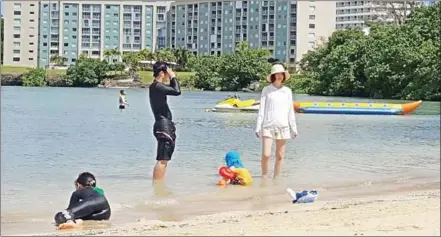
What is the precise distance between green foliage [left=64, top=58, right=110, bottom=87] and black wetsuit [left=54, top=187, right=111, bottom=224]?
8316 centimetres

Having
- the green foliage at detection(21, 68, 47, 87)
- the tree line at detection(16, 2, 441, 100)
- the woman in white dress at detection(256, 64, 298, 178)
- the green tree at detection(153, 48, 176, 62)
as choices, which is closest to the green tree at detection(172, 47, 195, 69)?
the green tree at detection(153, 48, 176, 62)

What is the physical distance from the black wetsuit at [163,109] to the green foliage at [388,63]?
1270 inches

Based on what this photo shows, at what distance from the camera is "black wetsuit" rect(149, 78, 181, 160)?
772 centimetres

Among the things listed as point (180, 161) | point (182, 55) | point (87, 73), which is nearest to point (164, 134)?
point (180, 161)

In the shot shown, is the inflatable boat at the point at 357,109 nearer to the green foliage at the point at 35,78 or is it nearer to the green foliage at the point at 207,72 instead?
the green foliage at the point at 207,72

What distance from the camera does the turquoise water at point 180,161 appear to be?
304 inches

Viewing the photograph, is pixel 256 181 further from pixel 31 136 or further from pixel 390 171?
pixel 31 136

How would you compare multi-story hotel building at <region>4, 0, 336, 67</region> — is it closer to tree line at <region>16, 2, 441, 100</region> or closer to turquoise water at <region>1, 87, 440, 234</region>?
tree line at <region>16, 2, 441, 100</region>

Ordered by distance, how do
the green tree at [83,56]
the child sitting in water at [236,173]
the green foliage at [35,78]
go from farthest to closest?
the green tree at [83,56] < the green foliage at [35,78] < the child sitting in water at [236,173]

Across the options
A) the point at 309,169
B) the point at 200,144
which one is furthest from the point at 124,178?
the point at 200,144

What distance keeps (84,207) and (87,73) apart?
284 feet

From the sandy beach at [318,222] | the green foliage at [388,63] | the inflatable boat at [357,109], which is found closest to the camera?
the sandy beach at [318,222]

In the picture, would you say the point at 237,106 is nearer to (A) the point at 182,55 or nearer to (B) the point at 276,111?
(B) the point at 276,111

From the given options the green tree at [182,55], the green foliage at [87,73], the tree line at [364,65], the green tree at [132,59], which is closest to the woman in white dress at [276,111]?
the tree line at [364,65]
